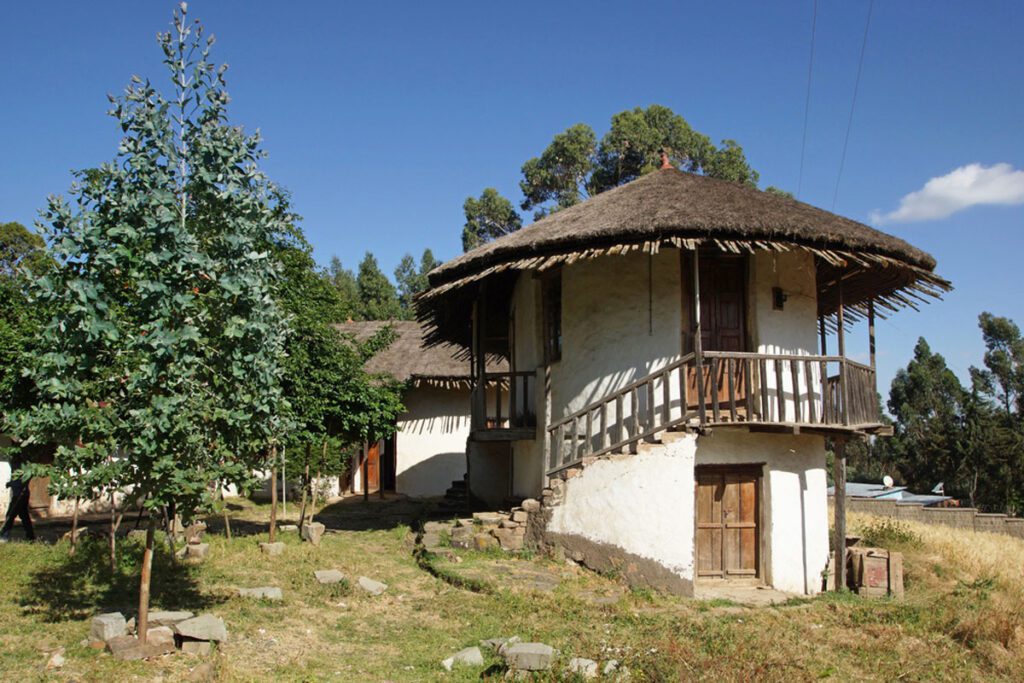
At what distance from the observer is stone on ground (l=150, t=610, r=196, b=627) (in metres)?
7.40

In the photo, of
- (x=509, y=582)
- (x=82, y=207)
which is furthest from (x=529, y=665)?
(x=82, y=207)

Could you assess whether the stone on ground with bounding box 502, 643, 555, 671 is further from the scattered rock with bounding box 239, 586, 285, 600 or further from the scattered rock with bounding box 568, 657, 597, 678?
the scattered rock with bounding box 239, 586, 285, 600

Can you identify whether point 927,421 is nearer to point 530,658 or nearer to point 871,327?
point 871,327

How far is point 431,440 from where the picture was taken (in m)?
23.1

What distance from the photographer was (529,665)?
263 inches

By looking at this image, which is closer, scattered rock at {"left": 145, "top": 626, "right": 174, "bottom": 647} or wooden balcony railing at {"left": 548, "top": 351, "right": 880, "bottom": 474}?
scattered rock at {"left": 145, "top": 626, "right": 174, "bottom": 647}

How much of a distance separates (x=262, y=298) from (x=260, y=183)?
1.02 metres

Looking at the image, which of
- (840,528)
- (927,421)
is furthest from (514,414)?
(927,421)

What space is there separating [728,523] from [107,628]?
303 inches

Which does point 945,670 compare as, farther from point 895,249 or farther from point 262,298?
point 262,298

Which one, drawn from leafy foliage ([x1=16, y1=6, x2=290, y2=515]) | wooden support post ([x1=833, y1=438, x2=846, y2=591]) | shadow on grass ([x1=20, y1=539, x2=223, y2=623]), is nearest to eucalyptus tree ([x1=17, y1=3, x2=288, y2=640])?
leafy foliage ([x1=16, y1=6, x2=290, y2=515])

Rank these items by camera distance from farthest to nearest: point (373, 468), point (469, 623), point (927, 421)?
point (927, 421)
point (373, 468)
point (469, 623)

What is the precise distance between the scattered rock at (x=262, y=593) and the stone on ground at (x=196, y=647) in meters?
1.97

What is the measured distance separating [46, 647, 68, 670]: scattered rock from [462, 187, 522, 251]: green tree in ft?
103
